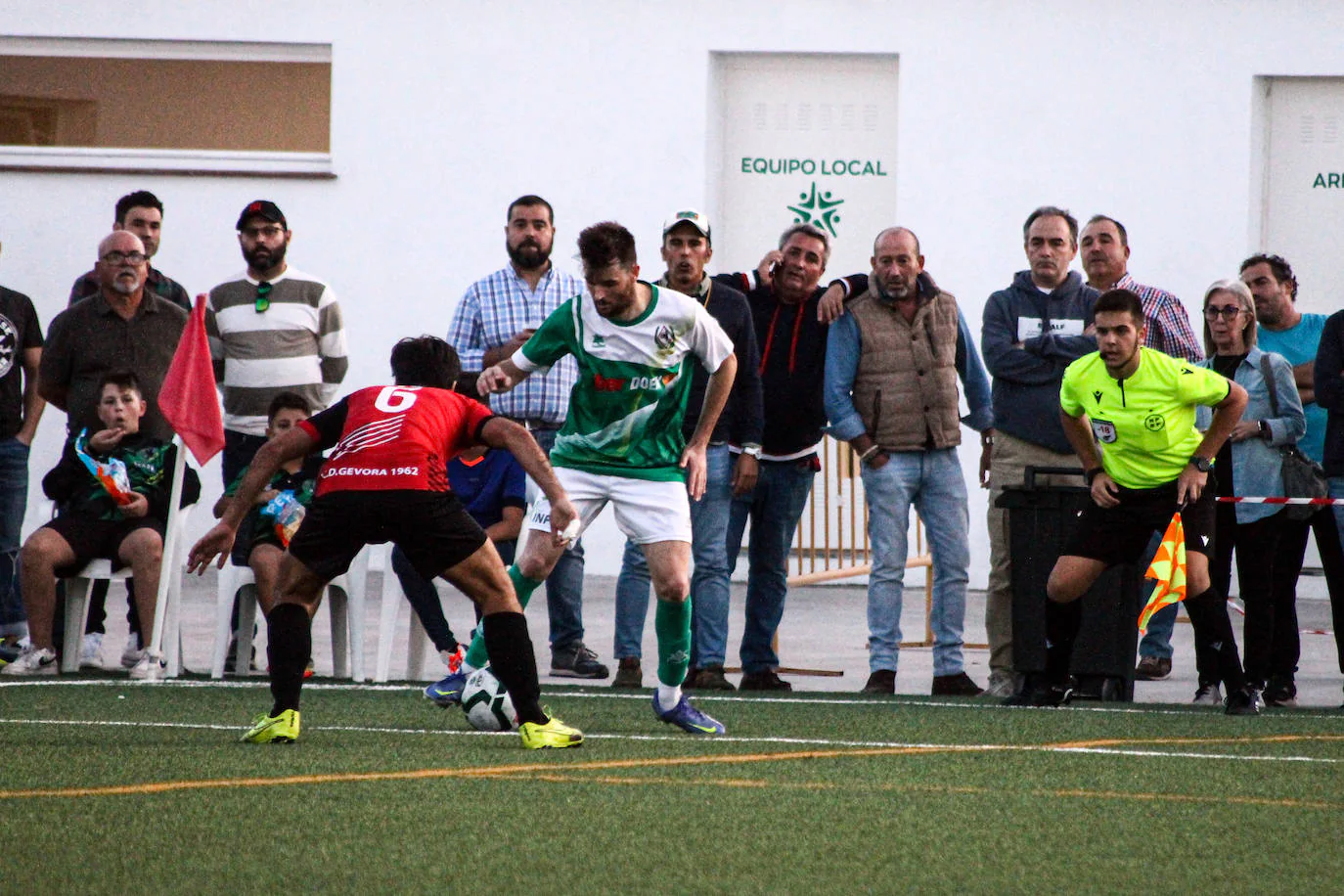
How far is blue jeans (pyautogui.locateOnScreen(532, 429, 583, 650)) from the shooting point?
31.8ft

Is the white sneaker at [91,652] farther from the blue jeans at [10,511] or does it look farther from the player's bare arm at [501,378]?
the player's bare arm at [501,378]

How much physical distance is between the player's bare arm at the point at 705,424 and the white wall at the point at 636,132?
25.0 ft

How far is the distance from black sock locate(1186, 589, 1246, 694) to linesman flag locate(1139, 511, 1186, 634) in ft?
0.37

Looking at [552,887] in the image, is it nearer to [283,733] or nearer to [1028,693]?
[283,733]

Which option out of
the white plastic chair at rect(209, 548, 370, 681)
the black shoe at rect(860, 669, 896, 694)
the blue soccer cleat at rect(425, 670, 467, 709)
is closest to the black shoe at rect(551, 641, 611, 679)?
the white plastic chair at rect(209, 548, 370, 681)

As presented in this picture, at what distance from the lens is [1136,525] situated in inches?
328

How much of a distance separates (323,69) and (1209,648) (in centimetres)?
949

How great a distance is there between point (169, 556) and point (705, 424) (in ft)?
10.5

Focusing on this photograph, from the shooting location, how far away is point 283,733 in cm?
688

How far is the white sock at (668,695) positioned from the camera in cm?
743

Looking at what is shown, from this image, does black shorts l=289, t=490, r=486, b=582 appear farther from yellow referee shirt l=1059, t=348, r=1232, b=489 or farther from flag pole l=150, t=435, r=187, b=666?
flag pole l=150, t=435, r=187, b=666

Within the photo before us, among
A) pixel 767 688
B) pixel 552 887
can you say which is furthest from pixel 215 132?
pixel 552 887

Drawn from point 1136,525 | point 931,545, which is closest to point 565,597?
point 931,545

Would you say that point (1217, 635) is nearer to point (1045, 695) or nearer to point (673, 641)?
point (1045, 695)
